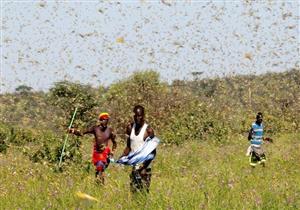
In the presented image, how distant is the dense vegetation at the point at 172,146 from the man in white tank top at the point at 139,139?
33 cm

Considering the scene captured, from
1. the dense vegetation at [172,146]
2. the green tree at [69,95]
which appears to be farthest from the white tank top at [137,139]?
the green tree at [69,95]

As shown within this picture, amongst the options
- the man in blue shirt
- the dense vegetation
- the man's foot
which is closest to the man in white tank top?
the dense vegetation

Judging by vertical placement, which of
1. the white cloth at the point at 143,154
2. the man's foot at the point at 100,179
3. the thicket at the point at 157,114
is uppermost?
the thicket at the point at 157,114

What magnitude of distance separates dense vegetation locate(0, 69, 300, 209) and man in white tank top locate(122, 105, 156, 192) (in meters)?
0.33

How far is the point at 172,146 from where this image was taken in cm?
2722

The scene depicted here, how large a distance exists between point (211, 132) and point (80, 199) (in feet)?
86.3

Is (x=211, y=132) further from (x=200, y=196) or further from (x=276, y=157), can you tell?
(x=200, y=196)

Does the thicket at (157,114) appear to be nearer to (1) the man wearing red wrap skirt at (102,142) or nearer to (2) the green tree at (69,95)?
(2) the green tree at (69,95)

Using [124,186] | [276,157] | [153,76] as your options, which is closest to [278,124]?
[153,76]

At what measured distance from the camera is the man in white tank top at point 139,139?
8.70m

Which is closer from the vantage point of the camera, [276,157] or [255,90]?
[276,157]

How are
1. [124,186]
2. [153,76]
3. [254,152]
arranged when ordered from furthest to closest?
[153,76]
[254,152]
[124,186]

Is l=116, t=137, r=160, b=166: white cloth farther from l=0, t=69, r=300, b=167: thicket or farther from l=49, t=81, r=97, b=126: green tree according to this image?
l=49, t=81, r=97, b=126: green tree

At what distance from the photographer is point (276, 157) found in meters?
17.1
